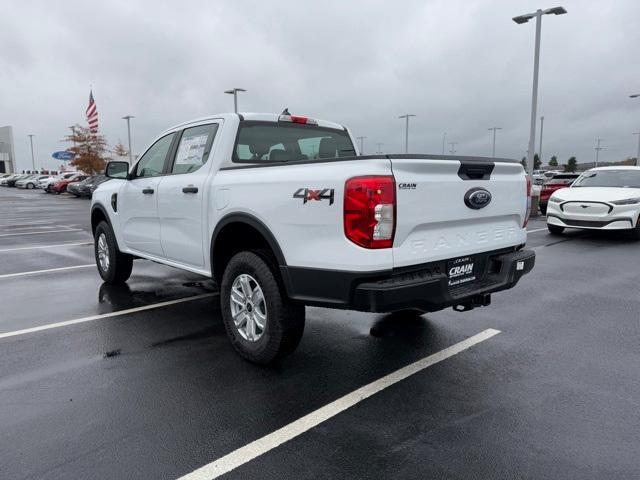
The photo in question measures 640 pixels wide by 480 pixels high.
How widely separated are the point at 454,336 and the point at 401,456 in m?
2.05

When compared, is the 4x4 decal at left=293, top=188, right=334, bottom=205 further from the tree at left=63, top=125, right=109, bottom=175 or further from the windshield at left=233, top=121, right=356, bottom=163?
the tree at left=63, top=125, right=109, bottom=175

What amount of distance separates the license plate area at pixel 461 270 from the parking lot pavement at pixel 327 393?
0.74 metres

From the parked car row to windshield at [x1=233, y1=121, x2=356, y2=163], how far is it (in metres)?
15.0

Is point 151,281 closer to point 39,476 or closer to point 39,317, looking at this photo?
point 39,317

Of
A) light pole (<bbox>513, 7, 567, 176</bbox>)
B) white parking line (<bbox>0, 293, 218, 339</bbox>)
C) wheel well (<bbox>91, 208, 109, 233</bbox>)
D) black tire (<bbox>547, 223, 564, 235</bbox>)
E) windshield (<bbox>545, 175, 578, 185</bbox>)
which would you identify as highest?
light pole (<bbox>513, 7, 567, 176</bbox>)

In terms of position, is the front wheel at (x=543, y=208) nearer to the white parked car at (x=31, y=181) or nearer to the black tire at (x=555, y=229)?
the black tire at (x=555, y=229)

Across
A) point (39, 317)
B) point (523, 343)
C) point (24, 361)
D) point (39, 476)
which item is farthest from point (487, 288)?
point (39, 317)

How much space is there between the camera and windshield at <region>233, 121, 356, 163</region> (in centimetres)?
441

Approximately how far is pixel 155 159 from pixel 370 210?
3.33 metres

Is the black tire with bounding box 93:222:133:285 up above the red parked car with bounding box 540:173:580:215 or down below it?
below

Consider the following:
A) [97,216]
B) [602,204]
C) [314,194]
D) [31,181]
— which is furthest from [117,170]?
[31,181]

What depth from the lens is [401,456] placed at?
104 inches

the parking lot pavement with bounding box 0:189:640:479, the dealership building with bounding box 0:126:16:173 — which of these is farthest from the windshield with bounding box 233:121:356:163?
the dealership building with bounding box 0:126:16:173

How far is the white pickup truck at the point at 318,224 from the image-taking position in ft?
9.75
